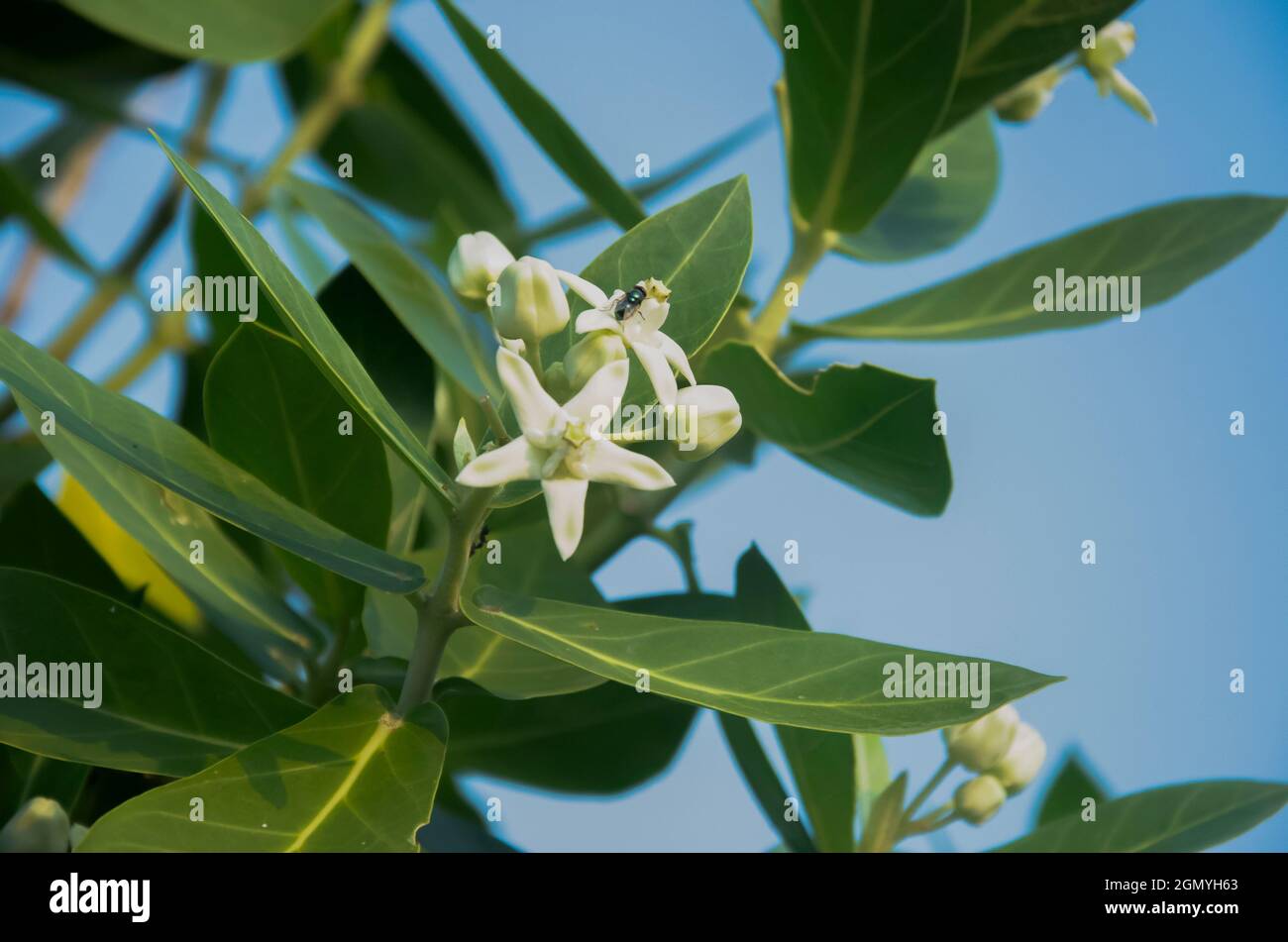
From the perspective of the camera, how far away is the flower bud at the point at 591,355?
0.93m

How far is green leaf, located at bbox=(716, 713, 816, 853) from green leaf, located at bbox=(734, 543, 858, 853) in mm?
21

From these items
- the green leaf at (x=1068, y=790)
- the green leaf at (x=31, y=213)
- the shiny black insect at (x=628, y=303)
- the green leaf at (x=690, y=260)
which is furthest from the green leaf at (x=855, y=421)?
the green leaf at (x=31, y=213)

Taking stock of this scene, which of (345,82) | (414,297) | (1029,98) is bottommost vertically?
(414,297)

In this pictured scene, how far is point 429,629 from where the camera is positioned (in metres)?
0.99

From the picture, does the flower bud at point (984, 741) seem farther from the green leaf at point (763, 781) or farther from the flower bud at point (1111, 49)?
the flower bud at point (1111, 49)

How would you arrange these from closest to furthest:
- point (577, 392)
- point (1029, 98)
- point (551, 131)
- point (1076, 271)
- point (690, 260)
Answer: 1. point (577, 392)
2. point (690, 260)
3. point (551, 131)
4. point (1076, 271)
5. point (1029, 98)

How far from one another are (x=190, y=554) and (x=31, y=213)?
87 cm

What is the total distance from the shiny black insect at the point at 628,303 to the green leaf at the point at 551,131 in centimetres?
36

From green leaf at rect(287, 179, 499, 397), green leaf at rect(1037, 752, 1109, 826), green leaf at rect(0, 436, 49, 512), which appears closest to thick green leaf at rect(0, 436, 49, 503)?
green leaf at rect(0, 436, 49, 512)

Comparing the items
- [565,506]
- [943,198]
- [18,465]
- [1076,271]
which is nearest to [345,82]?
[18,465]

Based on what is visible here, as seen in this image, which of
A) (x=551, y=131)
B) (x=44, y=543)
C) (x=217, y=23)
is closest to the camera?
(x=44, y=543)

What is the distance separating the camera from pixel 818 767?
129 cm

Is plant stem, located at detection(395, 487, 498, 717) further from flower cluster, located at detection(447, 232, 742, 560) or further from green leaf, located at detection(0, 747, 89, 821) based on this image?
green leaf, located at detection(0, 747, 89, 821)

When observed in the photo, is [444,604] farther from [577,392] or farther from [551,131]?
[551,131]
